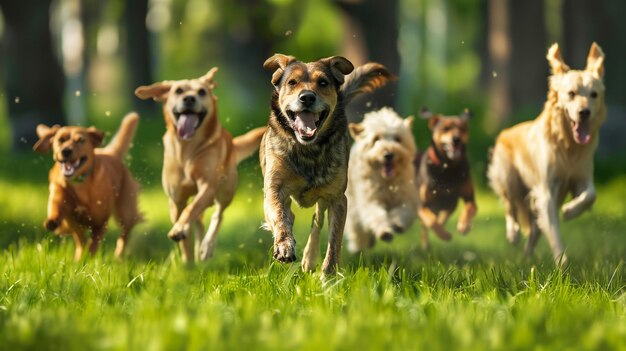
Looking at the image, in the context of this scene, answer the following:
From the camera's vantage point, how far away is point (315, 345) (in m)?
3.65

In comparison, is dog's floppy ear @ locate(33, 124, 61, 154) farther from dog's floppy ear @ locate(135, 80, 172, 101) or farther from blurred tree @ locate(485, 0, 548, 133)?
blurred tree @ locate(485, 0, 548, 133)

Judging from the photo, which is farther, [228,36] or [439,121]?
[228,36]

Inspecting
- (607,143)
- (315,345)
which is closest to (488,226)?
(607,143)

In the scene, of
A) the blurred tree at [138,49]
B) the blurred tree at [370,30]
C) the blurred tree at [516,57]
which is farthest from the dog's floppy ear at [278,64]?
the blurred tree at [138,49]

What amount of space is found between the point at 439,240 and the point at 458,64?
3575 centimetres

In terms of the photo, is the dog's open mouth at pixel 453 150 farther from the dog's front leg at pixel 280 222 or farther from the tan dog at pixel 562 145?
the dog's front leg at pixel 280 222

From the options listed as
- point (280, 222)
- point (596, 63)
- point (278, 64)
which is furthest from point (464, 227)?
point (280, 222)

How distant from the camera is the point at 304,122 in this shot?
5707 millimetres

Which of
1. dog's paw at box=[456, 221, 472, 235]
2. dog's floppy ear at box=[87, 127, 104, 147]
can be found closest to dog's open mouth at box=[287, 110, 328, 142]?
dog's floppy ear at box=[87, 127, 104, 147]

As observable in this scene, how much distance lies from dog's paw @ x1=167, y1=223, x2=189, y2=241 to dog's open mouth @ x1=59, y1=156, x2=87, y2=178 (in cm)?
101

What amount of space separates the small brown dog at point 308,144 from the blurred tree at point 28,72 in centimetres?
953

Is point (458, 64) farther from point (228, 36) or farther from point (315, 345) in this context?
point (315, 345)

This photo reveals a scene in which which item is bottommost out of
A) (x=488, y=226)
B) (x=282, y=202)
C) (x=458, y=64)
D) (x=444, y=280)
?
(x=458, y=64)

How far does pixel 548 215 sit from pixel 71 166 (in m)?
3.69
